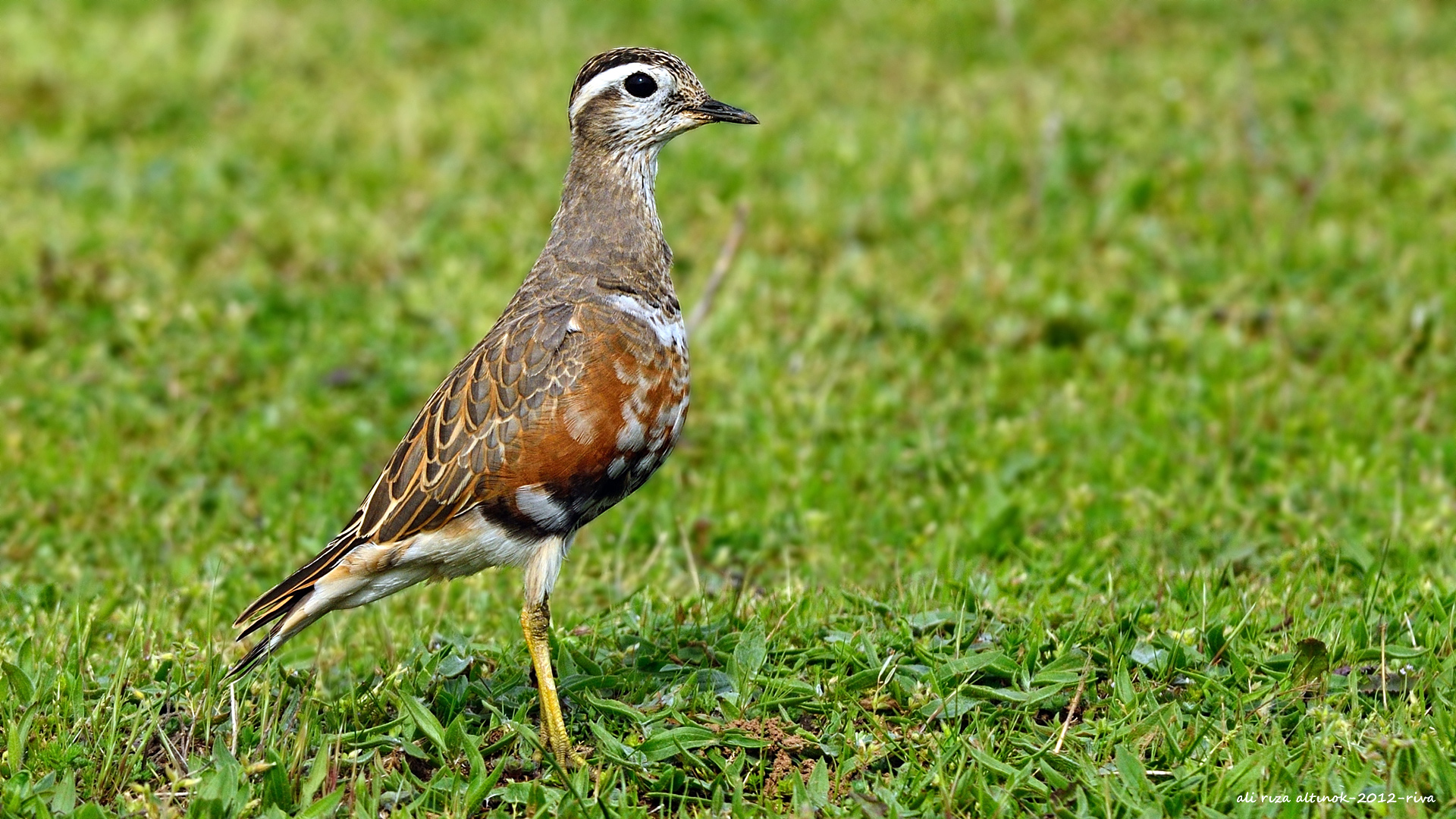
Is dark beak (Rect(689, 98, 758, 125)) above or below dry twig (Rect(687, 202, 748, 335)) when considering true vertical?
above

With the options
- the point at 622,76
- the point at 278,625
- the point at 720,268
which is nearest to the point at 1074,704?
the point at 278,625

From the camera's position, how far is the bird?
5.48 metres

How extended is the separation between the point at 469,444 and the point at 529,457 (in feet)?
0.78

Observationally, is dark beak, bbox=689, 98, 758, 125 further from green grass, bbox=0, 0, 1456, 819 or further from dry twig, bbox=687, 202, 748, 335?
dry twig, bbox=687, 202, 748, 335

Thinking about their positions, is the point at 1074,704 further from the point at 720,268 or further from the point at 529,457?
the point at 720,268

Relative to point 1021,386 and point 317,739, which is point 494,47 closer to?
point 1021,386

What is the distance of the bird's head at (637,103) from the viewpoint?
239 inches

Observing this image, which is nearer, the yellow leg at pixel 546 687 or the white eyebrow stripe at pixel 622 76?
the yellow leg at pixel 546 687

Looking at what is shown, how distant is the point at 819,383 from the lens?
8938 millimetres

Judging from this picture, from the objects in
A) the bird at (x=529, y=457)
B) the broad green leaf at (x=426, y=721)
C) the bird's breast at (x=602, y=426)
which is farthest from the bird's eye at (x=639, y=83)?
the broad green leaf at (x=426, y=721)

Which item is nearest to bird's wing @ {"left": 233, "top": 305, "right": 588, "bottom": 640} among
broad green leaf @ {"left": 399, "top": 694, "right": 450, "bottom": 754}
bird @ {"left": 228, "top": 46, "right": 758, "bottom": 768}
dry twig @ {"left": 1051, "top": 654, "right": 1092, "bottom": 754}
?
bird @ {"left": 228, "top": 46, "right": 758, "bottom": 768}

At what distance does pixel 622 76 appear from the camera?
6.05 meters

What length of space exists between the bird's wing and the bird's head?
2.59 feet

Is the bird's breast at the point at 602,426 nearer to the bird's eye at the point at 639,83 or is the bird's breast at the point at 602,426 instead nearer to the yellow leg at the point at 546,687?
the yellow leg at the point at 546,687
